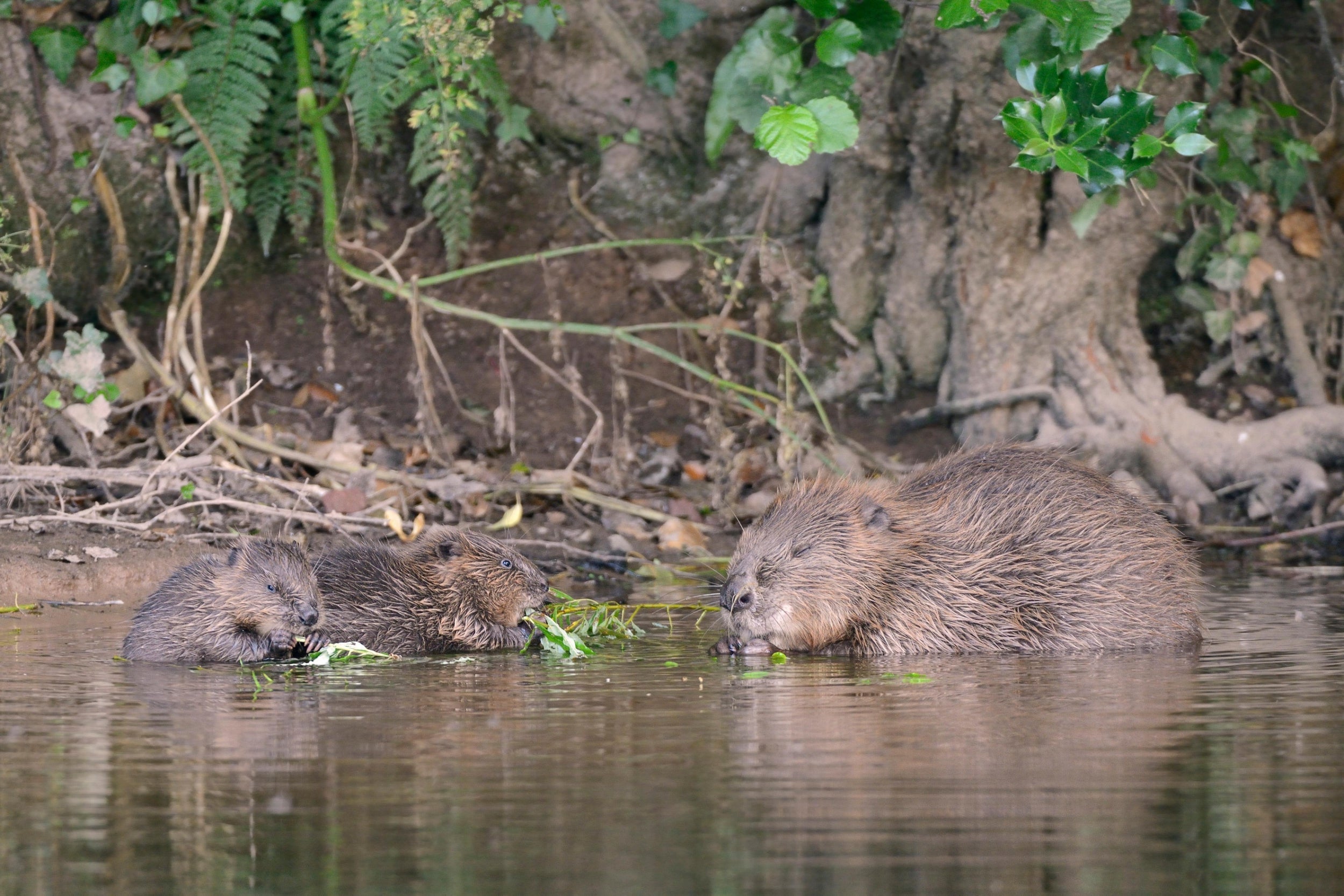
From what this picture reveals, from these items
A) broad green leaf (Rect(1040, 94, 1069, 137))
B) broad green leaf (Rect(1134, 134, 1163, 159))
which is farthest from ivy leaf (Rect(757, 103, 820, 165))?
broad green leaf (Rect(1134, 134, 1163, 159))

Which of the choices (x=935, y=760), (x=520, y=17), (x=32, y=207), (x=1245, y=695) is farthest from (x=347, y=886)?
(x=32, y=207)

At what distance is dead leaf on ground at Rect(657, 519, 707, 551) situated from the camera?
7480 mm

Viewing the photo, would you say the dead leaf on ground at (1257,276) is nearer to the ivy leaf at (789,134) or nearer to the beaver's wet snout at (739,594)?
the ivy leaf at (789,134)

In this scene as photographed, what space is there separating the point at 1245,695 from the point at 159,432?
5421mm

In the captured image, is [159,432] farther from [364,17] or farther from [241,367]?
[364,17]

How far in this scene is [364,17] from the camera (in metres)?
7.20

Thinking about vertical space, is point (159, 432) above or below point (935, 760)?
above

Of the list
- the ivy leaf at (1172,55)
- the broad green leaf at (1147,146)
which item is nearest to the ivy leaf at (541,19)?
the ivy leaf at (1172,55)

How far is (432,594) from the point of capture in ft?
18.9

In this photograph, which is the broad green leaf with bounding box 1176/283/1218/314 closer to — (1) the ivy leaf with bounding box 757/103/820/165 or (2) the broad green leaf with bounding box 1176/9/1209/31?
(2) the broad green leaf with bounding box 1176/9/1209/31

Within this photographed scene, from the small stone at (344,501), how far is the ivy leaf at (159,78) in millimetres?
2343

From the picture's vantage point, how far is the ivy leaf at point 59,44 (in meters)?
8.35

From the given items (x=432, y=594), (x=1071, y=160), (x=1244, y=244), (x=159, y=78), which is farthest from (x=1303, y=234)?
(x=159, y=78)

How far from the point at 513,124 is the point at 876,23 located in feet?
8.70
